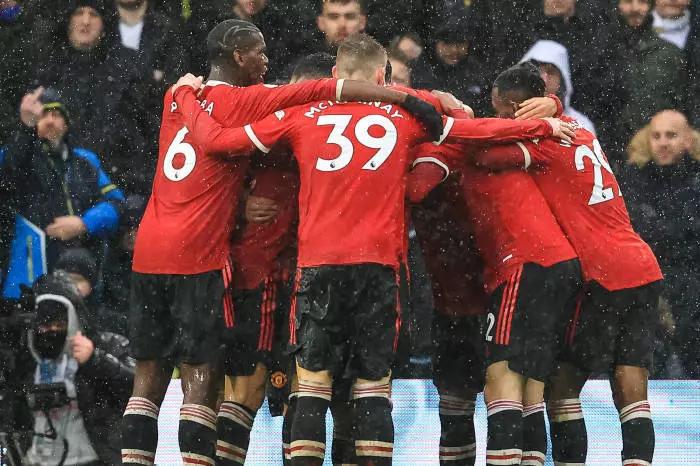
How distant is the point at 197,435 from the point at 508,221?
184 centimetres

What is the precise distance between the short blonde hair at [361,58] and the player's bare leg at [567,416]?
6.03 ft

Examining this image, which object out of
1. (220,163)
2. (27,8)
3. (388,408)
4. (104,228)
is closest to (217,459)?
(388,408)

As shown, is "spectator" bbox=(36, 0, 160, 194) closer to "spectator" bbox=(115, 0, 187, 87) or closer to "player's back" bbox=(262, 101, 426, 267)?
"spectator" bbox=(115, 0, 187, 87)

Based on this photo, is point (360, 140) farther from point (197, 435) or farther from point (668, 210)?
point (668, 210)

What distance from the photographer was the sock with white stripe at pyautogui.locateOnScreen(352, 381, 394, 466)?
5.86 m

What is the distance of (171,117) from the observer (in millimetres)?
6656

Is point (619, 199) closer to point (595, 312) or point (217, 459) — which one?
point (595, 312)

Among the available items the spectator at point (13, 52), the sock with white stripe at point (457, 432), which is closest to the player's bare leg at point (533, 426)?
the sock with white stripe at point (457, 432)

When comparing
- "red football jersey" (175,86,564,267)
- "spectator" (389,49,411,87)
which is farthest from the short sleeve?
"spectator" (389,49,411,87)

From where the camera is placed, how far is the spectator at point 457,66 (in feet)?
30.1

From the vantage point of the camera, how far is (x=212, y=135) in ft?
20.4

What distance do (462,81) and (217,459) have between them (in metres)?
3.81

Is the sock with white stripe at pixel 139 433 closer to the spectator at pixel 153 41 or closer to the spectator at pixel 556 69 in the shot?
the spectator at pixel 153 41

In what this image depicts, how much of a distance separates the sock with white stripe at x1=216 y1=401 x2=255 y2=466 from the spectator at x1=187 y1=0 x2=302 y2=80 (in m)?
3.38
